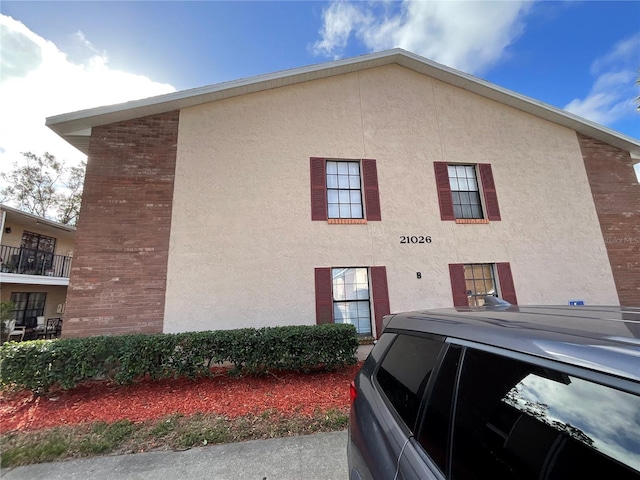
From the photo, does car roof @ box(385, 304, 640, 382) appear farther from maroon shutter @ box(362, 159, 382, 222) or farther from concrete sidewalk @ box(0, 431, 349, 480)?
maroon shutter @ box(362, 159, 382, 222)

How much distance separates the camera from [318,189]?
7.85 meters

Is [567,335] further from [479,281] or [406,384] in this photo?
[479,281]

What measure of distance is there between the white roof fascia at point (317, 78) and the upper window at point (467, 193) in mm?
2609

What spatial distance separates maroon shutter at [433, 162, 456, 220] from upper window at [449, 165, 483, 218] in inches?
10.4

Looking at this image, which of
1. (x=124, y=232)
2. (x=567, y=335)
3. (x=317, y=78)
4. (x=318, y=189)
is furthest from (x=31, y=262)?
(x=567, y=335)

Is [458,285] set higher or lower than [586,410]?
higher

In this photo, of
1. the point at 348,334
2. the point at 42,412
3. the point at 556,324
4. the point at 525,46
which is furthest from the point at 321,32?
the point at 42,412

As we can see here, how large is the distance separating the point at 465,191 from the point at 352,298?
4896 mm

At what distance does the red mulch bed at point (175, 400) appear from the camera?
4359 millimetres

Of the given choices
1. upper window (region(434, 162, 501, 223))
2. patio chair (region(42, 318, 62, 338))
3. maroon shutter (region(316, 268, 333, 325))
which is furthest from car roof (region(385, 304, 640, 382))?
patio chair (region(42, 318, 62, 338))

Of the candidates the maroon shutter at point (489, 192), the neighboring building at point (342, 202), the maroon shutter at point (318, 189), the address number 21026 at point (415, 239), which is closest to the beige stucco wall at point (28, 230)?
the neighboring building at point (342, 202)

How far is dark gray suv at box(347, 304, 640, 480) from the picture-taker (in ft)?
2.69

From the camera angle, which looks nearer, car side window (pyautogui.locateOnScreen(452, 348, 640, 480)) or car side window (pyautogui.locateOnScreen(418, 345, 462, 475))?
car side window (pyautogui.locateOnScreen(452, 348, 640, 480))

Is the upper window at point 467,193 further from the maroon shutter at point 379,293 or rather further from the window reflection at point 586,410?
the window reflection at point 586,410
